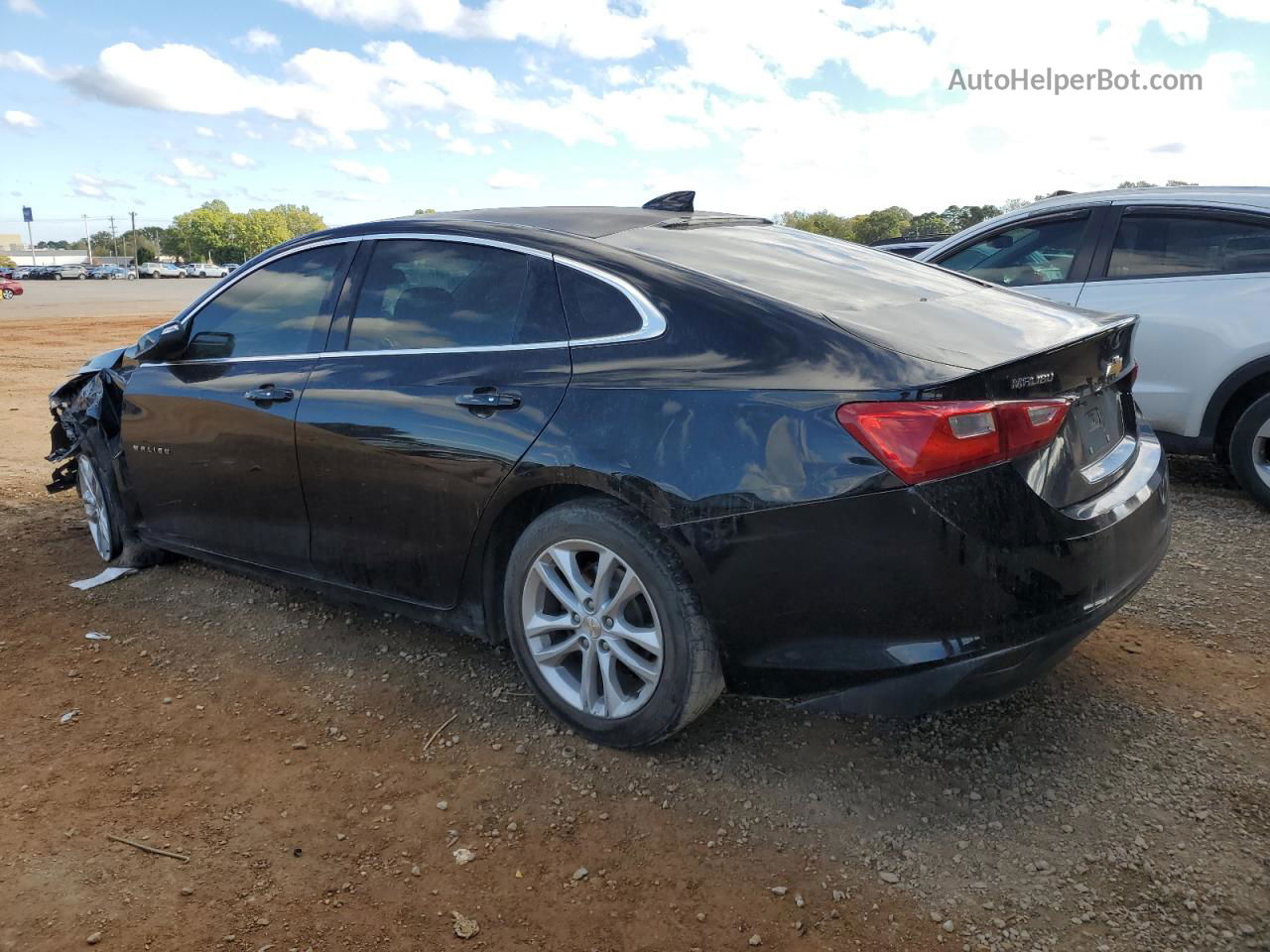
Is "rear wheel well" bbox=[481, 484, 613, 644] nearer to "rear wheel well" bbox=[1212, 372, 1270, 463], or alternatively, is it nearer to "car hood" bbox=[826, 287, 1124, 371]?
"car hood" bbox=[826, 287, 1124, 371]

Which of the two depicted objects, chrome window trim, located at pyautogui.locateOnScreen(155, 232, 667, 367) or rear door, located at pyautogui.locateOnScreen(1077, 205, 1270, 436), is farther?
rear door, located at pyautogui.locateOnScreen(1077, 205, 1270, 436)

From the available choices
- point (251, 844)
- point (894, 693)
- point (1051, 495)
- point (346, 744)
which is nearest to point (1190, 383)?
point (1051, 495)

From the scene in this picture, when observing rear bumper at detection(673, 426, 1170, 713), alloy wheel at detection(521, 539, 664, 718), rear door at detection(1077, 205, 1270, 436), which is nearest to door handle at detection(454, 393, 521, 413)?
alloy wheel at detection(521, 539, 664, 718)

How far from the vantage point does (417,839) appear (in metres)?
2.68

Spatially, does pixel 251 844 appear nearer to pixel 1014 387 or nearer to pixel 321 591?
pixel 321 591

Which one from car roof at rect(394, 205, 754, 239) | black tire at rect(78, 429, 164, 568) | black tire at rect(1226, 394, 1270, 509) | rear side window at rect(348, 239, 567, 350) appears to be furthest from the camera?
black tire at rect(1226, 394, 1270, 509)

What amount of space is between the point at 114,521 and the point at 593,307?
3099 mm

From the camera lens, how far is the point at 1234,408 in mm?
5410

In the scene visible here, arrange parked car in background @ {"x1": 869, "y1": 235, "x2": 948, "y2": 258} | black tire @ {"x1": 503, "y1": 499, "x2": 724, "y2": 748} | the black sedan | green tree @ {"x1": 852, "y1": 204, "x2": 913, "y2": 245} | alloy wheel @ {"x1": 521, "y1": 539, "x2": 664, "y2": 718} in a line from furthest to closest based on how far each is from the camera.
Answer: green tree @ {"x1": 852, "y1": 204, "x2": 913, "y2": 245} < parked car in background @ {"x1": 869, "y1": 235, "x2": 948, "y2": 258} < alloy wheel @ {"x1": 521, "y1": 539, "x2": 664, "y2": 718} < black tire @ {"x1": 503, "y1": 499, "x2": 724, "y2": 748} < the black sedan

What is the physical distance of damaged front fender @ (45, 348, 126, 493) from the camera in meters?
4.79

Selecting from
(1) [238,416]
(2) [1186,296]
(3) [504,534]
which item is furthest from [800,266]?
(2) [1186,296]

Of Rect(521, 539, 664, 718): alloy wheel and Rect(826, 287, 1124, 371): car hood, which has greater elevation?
Rect(826, 287, 1124, 371): car hood

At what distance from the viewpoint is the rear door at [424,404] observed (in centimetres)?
311

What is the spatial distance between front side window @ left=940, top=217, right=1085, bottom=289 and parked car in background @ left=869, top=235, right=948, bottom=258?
3896mm
